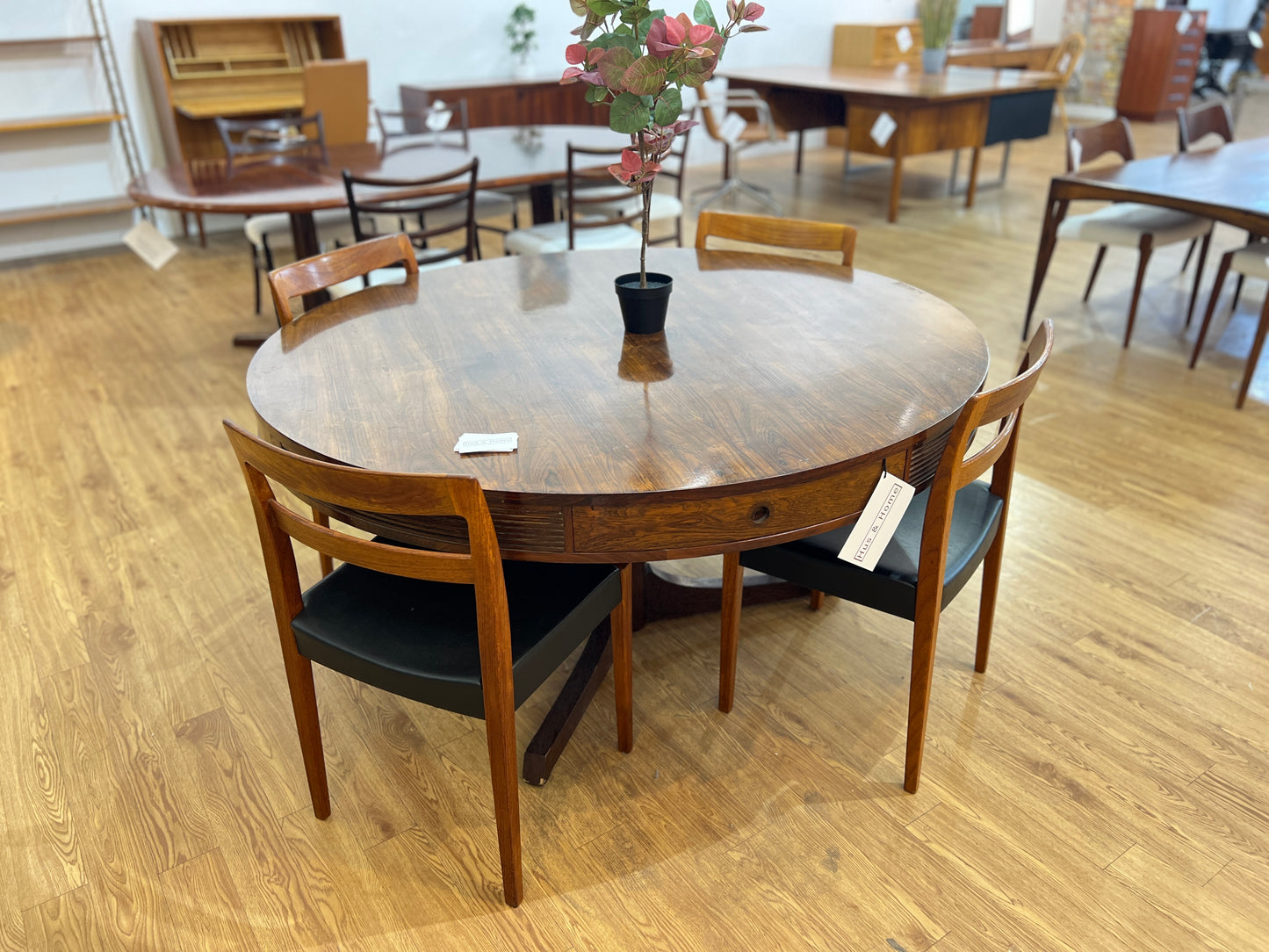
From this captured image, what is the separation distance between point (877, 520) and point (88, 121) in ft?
17.5

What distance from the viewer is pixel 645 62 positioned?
147cm

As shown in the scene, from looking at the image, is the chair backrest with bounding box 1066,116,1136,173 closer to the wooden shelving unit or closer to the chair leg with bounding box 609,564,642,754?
the chair leg with bounding box 609,564,642,754

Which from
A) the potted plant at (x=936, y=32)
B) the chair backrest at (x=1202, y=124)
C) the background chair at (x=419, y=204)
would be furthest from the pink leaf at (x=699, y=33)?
the potted plant at (x=936, y=32)

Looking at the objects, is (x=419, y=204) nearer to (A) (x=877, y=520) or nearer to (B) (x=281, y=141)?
(B) (x=281, y=141)

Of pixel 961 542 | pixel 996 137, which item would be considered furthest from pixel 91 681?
pixel 996 137

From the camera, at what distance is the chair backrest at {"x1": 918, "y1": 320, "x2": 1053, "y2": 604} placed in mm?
1387

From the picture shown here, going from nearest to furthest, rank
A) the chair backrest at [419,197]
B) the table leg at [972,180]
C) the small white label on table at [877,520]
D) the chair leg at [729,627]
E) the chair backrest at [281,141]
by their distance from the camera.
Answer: the small white label on table at [877,520], the chair leg at [729,627], the chair backrest at [419,197], the chair backrest at [281,141], the table leg at [972,180]

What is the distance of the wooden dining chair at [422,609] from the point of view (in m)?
1.24

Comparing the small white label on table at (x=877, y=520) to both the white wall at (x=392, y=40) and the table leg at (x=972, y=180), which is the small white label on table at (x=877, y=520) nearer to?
the table leg at (x=972, y=180)

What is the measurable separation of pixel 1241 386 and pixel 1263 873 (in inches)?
84.7

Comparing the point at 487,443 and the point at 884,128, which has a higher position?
the point at 487,443

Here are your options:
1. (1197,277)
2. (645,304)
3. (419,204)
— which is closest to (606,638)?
(645,304)

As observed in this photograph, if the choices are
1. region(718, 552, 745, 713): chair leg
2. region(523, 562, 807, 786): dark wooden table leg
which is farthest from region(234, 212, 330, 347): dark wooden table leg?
region(718, 552, 745, 713): chair leg

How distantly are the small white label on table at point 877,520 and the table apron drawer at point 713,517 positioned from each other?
0.03 m
